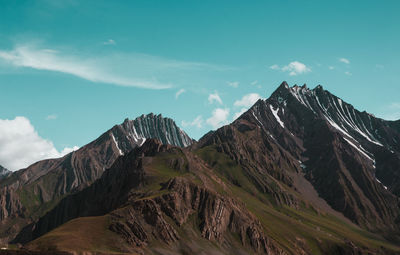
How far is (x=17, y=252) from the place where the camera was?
15662 centimetres

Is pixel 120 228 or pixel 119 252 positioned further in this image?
pixel 120 228

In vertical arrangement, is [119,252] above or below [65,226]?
below

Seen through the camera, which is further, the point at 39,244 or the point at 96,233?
the point at 96,233

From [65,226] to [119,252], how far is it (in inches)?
1315

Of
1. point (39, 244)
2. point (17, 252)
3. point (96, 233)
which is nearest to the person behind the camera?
point (17, 252)

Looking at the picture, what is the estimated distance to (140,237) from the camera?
7721 inches

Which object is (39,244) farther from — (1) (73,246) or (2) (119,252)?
(2) (119,252)

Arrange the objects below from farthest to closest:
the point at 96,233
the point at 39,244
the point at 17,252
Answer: the point at 96,233 → the point at 39,244 → the point at 17,252

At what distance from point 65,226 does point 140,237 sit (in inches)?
1321

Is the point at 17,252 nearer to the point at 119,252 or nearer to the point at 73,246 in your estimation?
the point at 73,246

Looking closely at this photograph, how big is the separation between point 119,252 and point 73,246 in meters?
20.5

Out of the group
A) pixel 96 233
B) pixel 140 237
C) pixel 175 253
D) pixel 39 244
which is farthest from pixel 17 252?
pixel 175 253

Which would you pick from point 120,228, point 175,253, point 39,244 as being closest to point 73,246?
point 39,244

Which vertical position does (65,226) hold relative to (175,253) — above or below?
above
